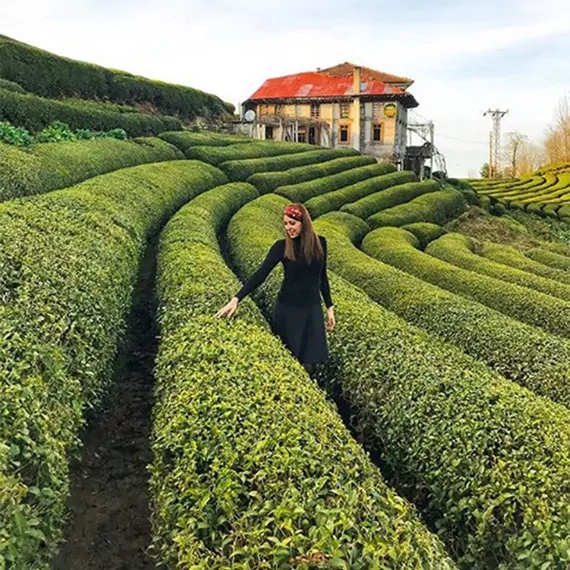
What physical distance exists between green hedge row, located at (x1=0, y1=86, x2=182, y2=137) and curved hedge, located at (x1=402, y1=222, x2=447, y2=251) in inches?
528

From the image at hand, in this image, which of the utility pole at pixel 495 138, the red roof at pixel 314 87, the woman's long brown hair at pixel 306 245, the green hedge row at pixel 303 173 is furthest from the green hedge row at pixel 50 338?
the utility pole at pixel 495 138

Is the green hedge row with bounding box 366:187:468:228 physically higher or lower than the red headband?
lower

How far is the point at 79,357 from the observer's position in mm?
5148

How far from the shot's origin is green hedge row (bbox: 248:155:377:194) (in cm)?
2518

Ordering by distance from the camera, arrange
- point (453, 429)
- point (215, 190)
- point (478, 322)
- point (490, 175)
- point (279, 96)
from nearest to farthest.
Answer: point (453, 429) < point (478, 322) < point (215, 190) < point (279, 96) < point (490, 175)

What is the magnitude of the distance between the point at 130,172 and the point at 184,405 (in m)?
13.1

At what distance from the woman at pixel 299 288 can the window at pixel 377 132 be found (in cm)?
3922

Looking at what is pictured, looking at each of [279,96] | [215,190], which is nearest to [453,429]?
[215,190]

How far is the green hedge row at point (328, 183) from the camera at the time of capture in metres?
24.5

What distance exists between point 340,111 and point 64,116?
2617 cm

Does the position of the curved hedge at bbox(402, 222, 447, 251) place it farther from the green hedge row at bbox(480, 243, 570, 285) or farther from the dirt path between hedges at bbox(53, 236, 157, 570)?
the dirt path between hedges at bbox(53, 236, 157, 570)

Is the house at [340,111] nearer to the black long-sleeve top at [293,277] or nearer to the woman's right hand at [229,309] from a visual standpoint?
the black long-sleeve top at [293,277]

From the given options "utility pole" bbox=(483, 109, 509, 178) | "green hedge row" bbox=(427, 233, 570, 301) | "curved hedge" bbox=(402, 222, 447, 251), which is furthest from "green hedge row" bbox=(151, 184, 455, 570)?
"utility pole" bbox=(483, 109, 509, 178)

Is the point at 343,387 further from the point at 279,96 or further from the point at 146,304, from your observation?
the point at 279,96
